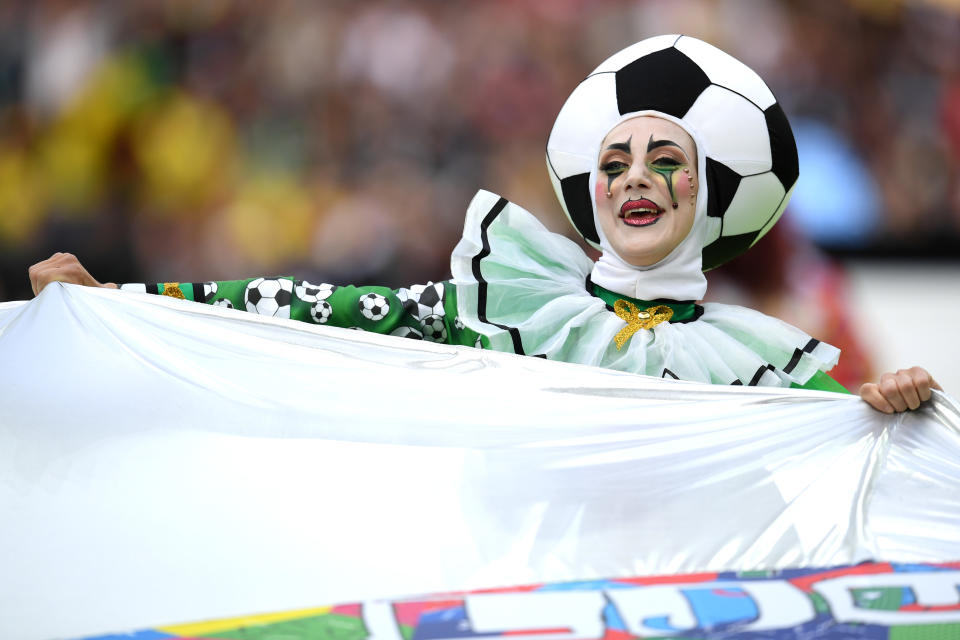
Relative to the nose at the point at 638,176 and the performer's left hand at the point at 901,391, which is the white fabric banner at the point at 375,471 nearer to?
the performer's left hand at the point at 901,391

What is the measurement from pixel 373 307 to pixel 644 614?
639 mm

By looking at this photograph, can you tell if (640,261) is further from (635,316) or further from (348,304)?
(348,304)

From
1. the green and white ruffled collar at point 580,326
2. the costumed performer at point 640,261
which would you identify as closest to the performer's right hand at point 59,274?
the costumed performer at point 640,261

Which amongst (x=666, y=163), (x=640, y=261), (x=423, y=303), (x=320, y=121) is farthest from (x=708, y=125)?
(x=320, y=121)

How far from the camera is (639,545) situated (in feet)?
4.31

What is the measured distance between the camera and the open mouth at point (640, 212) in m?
1.68

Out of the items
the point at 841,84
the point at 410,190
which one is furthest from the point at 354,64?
the point at 841,84

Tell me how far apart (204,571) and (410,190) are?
2.77 meters

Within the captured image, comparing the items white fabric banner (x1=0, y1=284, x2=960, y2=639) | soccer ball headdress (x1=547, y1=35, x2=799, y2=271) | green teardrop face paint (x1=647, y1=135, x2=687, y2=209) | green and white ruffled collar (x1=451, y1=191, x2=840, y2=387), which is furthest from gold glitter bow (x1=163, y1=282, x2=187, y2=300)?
green teardrop face paint (x1=647, y1=135, x2=687, y2=209)

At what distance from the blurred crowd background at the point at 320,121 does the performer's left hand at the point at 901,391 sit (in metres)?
2.48

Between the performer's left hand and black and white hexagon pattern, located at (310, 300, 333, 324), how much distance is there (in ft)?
2.34

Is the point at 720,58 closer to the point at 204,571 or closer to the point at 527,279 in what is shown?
the point at 527,279

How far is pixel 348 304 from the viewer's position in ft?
5.55

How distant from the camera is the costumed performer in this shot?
166cm
